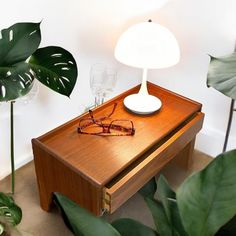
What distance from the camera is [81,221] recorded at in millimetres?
438

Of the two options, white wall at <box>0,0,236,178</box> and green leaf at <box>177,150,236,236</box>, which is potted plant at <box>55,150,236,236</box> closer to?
green leaf at <box>177,150,236,236</box>

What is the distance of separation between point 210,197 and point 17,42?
0.88 metres

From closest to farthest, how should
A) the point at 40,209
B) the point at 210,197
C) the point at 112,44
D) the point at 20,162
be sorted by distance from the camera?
the point at 210,197 < the point at 40,209 < the point at 20,162 < the point at 112,44

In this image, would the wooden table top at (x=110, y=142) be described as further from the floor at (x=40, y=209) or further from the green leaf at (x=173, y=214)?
the green leaf at (x=173, y=214)

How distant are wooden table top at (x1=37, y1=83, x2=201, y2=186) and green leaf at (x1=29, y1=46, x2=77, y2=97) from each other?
0.23 metres

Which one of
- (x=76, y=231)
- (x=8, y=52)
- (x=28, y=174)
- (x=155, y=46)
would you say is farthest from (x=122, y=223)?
(x=28, y=174)

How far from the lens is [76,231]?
0.44 m

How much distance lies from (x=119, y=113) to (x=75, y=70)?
40 centimetres

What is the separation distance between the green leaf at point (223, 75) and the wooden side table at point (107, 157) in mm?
764

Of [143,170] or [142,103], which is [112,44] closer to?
[142,103]

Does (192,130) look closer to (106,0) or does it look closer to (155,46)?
(155,46)

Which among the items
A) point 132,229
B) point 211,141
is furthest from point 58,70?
point 211,141

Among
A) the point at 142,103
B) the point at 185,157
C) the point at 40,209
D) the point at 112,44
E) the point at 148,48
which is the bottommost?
the point at 40,209

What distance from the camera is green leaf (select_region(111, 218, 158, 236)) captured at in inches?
19.8
